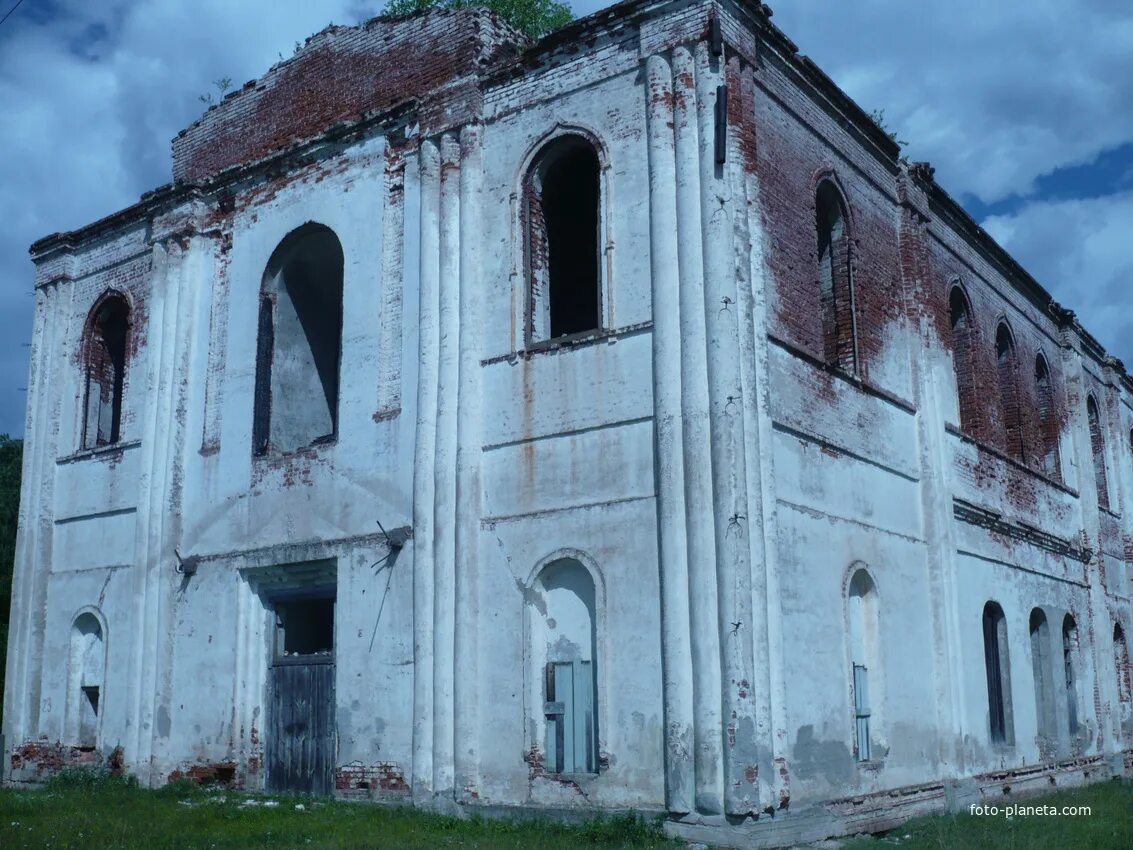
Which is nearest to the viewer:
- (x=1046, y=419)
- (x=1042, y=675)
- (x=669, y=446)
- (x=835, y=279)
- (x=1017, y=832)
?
(x=669, y=446)

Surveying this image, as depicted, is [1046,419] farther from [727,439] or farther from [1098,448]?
[727,439]

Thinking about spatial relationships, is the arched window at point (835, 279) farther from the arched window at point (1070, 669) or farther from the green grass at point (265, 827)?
the arched window at point (1070, 669)

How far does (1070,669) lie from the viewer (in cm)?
1930

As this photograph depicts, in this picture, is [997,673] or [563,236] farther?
[997,673]

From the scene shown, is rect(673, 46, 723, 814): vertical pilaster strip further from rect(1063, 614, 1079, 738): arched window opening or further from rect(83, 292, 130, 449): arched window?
rect(1063, 614, 1079, 738): arched window opening

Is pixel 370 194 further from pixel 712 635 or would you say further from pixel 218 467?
pixel 712 635

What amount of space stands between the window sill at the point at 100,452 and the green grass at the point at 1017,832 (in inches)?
417

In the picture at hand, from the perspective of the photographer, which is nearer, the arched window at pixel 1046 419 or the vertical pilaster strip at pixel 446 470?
the vertical pilaster strip at pixel 446 470

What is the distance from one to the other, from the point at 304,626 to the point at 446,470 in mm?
3587

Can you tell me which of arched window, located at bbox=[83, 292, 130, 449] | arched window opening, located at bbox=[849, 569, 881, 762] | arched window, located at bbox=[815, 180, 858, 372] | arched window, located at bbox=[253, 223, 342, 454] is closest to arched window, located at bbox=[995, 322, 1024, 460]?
arched window, located at bbox=[815, 180, 858, 372]

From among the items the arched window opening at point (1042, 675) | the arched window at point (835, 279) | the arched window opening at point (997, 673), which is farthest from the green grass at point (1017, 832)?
the arched window at point (835, 279)

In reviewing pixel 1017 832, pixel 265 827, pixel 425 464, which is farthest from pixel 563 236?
pixel 1017 832

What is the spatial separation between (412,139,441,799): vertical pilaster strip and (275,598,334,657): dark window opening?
2496 millimetres

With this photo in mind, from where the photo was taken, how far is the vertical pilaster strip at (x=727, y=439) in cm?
1059
